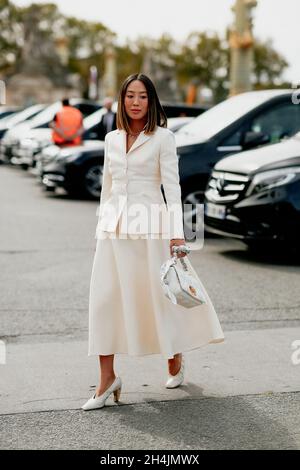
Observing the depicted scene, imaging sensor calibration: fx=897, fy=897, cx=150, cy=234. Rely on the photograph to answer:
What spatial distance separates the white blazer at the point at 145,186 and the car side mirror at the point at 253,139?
680 centimetres

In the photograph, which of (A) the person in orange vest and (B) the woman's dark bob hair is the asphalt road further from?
(A) the person in orange vest

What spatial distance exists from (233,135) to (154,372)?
265 inches

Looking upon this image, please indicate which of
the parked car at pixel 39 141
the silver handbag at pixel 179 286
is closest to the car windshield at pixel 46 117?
the parked car at pixel 39 141

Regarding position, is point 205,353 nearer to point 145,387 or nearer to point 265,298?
point 145,387

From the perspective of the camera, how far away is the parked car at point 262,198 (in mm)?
9625

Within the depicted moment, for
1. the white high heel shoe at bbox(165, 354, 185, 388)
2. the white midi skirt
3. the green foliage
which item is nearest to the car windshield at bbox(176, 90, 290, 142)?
the white high heel shoe at bbox(165, 354, 185, 388)

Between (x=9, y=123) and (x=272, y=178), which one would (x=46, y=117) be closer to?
(x=9, y=123)

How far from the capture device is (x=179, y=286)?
470 cm

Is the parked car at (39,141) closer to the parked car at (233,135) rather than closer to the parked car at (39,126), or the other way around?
the parked car at (39,126)

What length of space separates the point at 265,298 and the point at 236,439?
3630 mm

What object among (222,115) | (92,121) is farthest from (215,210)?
(92,121)

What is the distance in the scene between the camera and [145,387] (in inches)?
207

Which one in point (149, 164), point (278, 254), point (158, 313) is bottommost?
point (278, 254)
